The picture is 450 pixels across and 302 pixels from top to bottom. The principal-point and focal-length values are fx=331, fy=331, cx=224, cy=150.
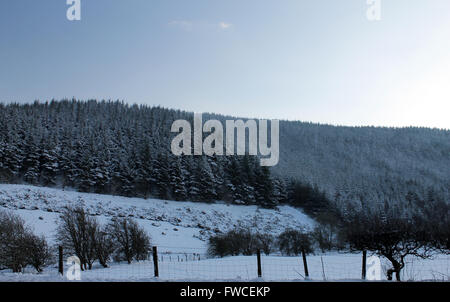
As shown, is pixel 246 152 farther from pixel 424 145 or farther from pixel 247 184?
pixel 424 145

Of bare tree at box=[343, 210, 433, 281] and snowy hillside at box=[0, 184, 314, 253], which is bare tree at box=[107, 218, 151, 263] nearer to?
snowy hillside at box=[0, 184, 314, 253]

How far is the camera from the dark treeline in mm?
74938

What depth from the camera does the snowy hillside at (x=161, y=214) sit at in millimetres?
48812

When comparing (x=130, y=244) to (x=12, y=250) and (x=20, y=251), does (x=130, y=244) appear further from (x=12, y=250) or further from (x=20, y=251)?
(x=12, y=250)

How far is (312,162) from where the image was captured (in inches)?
5536

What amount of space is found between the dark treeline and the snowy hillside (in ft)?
18.1

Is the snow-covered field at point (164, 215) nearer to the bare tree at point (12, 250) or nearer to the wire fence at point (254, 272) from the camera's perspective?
the bare tree at point (12, 250)

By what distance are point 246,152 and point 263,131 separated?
3045 inches

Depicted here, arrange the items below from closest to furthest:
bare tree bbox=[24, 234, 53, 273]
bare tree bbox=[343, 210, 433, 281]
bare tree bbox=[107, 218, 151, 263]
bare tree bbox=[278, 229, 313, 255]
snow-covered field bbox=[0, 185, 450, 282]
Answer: bare tree bbox=[343, 210, 433, 281]
bare tree bbox=[24, 234, 53, 273]
bare tree bbox=[107, 218, 151, 263]
snow-covered field bbox=[0, 185, 450, 282]
bare tree bbox=[278, 229, 313, 255]

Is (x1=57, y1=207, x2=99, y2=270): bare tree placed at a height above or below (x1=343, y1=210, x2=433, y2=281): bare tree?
below

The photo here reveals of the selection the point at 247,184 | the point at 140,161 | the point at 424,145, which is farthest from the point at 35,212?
the point at 424,145

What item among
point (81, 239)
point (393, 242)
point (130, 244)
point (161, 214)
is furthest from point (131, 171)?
point (393, 242)

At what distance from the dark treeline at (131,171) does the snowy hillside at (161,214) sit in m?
5.50

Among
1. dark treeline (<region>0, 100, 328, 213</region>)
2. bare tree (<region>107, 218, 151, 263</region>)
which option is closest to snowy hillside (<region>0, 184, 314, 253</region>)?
dark treeline (<region>0, 100, 328, 213</region>)
